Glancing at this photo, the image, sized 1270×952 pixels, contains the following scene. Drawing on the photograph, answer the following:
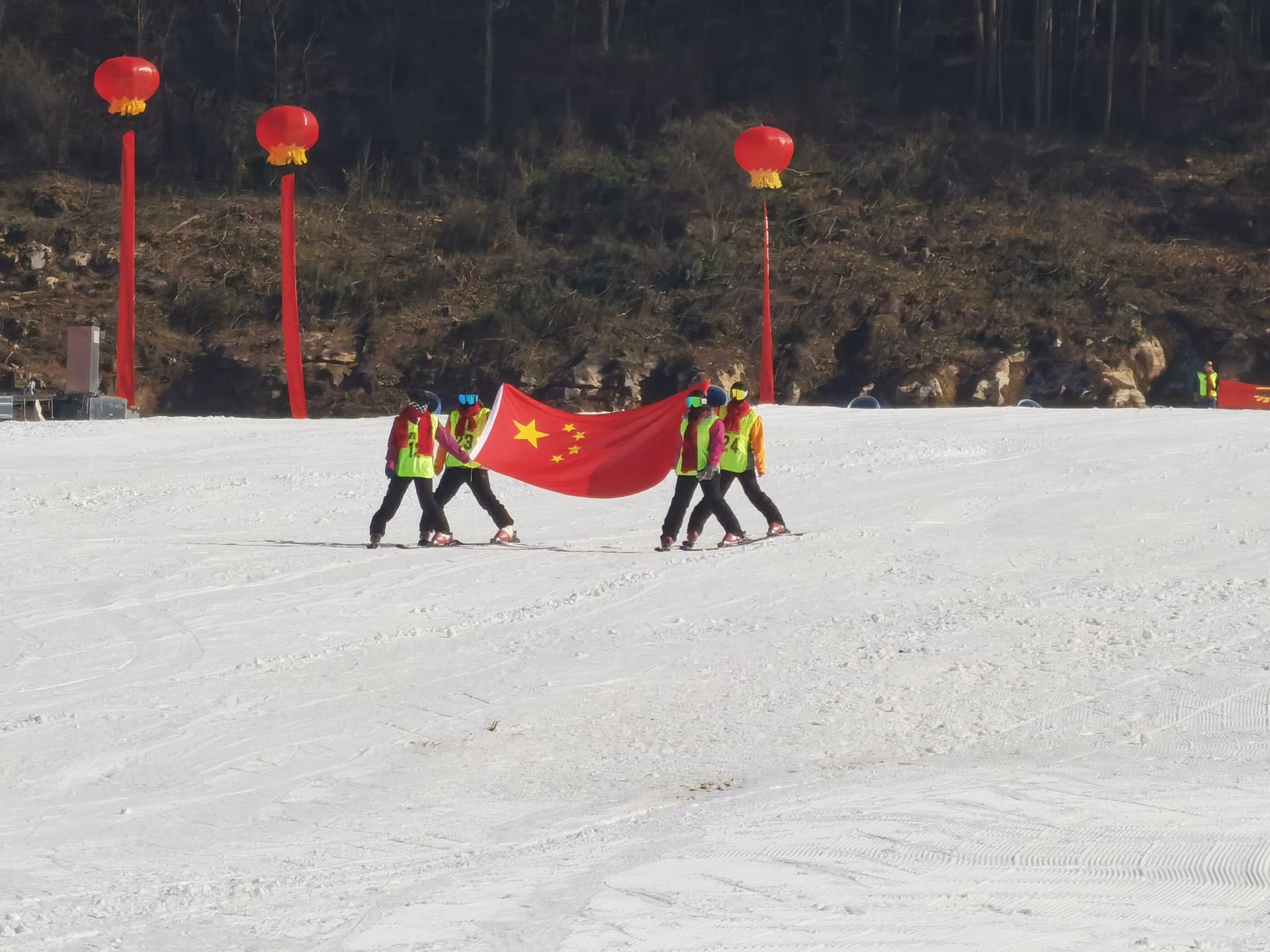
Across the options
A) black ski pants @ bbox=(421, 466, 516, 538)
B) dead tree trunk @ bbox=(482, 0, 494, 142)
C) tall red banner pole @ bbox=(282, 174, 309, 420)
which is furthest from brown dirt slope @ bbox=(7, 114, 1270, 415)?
black ski pants @ bbox=(421, 466, 516, 538)

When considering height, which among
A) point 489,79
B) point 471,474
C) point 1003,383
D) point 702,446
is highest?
point 489,79

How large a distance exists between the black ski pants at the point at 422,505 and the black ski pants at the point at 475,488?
138 mm

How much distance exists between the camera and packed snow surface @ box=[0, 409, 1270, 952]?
5699 millimetres

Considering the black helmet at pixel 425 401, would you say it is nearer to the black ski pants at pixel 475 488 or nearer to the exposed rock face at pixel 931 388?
the black ski pants at pixel 475 488

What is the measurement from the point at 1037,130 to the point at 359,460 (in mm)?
29560

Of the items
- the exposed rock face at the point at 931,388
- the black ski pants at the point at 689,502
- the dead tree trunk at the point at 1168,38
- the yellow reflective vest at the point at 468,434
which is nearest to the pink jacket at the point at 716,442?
the black ski pants at the point at 689,502

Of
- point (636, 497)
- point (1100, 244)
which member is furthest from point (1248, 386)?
point (636, 497)

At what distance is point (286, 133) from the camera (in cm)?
2812

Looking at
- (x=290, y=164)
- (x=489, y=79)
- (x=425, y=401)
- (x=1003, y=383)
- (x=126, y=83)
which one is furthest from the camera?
(x=489, y=79)

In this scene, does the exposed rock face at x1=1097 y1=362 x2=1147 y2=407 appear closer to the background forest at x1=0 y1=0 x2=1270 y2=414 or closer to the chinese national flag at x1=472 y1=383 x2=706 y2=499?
the background forest at x1=0 y1=0 x2=1270 y2=414

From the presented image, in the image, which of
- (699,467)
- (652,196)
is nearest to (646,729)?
(699,467)

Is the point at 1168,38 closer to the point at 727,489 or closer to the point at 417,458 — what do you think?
the point at 727,489

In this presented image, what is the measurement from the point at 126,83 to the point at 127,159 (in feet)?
6.42

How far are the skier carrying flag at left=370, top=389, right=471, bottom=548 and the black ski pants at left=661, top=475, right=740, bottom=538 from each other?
1860 mm
